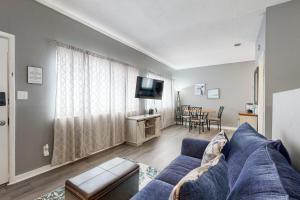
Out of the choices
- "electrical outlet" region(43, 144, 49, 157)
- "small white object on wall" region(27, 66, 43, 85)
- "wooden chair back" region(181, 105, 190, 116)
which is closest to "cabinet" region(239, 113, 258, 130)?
"wooden chair back" region(181, 105, 190, 116)

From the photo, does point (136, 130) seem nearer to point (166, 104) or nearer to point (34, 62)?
point (34, 62)

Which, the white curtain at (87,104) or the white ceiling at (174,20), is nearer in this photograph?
the white ceiling at (174,20)

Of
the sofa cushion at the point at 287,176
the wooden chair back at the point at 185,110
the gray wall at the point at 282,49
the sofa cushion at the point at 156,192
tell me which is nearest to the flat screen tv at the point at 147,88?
the wooden chair back at the point at 185,110

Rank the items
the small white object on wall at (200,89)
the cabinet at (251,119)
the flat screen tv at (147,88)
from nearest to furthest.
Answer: the cabinet at (251,119)
the flat screen tv at (147,88)
the small white object on wall at (200,89)

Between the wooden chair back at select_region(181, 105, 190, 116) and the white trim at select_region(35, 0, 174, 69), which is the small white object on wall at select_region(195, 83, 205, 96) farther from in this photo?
the white trim at select_region(35, 0, 174, 69)

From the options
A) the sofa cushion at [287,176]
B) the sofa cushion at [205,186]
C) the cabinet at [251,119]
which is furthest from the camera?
the cabinet at [251,119]

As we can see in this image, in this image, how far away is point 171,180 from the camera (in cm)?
138

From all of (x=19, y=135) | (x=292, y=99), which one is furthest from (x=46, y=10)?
(x=292, y=99)

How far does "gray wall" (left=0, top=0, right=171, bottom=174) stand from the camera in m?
2.11

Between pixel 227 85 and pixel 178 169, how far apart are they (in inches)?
224

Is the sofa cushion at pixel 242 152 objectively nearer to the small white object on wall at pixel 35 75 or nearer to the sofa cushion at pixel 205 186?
the sofa cushion at pixel 205 186

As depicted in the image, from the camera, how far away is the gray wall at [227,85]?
583 cm

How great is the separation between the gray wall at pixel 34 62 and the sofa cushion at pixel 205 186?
255 cm

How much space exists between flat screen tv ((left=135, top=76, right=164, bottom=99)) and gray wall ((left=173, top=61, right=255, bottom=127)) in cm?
267
